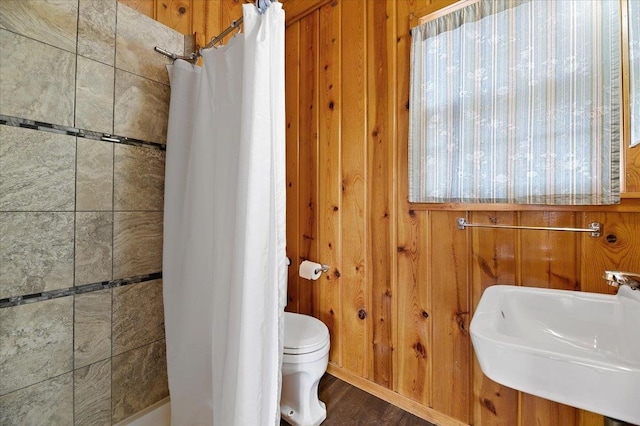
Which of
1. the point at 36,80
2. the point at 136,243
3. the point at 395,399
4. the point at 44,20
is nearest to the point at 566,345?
the point at 395,399

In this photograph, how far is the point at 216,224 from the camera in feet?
3.63

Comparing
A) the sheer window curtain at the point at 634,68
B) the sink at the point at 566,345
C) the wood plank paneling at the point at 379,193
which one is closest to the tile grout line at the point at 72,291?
the wood plank paneling at the point at 379,193

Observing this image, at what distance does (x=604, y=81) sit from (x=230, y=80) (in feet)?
4.71

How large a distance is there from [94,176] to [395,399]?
6.25 feet

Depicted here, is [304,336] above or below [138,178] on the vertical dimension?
below

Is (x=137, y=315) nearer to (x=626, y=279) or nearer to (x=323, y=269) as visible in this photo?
(x=323, y=269)

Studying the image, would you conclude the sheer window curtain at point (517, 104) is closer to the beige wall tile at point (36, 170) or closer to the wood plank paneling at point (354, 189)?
the wood plank paneling at point (354, 189)

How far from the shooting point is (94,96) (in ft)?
3.84

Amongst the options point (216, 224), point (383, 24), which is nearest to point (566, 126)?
point (383, 24)

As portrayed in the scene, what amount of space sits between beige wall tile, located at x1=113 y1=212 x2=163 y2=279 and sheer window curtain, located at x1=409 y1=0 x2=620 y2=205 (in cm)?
138

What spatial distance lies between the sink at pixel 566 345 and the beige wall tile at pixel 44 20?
6.07 ft

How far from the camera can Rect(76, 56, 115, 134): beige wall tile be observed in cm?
113

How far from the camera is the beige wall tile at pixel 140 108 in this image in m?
1.25

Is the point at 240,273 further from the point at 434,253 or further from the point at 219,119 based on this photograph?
the point at 434,253
